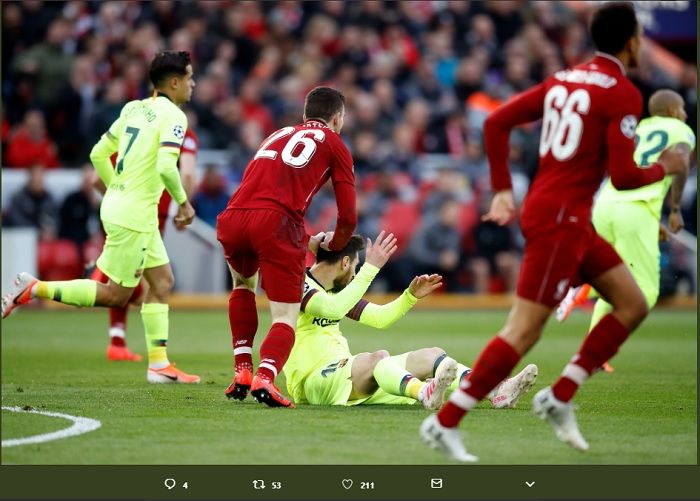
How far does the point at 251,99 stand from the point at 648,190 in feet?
36.9

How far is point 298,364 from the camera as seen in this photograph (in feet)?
25.0

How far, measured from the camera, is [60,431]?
633 centimetres

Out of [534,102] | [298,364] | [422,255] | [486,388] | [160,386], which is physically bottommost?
[422,255]

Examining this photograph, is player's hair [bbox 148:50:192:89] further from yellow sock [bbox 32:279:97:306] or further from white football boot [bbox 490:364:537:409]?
white football boot [bbox 490:364:537:409]

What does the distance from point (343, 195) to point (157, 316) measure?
2.66 meters

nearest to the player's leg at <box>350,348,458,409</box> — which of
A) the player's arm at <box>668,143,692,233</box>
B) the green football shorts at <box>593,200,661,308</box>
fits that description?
the green football shorts at <box>593,200,661,308</box>

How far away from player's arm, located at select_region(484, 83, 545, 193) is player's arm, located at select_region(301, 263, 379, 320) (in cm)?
162

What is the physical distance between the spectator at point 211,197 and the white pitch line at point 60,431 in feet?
35.0

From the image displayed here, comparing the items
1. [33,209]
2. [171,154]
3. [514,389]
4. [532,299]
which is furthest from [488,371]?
[33,209]

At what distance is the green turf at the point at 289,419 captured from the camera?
18.5ft

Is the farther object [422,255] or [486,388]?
[422,255]

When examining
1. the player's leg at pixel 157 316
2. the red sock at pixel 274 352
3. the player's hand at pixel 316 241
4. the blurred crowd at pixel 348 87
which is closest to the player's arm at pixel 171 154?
the player's leg at pixel 157 316
